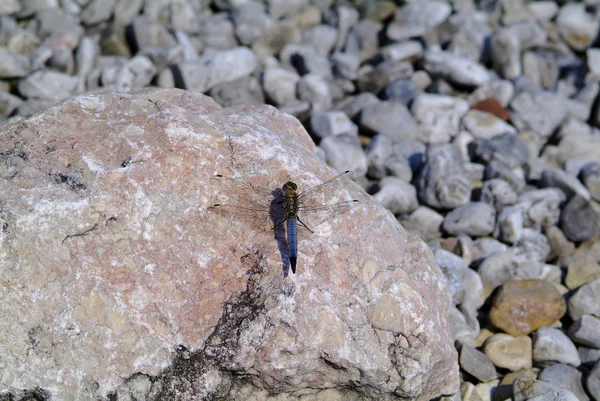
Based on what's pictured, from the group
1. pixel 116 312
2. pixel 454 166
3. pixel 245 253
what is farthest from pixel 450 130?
pixel 116 312

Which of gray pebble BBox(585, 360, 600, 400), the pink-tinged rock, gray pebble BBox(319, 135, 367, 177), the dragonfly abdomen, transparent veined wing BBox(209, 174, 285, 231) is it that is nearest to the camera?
the pink-tinged rock

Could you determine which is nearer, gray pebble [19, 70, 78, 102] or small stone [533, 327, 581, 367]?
small stone [533, 327, 581, 367]

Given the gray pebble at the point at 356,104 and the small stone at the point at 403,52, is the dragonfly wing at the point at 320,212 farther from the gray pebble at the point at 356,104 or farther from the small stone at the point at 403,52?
the small stone at the point at 403,52

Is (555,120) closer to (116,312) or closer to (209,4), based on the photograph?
(209,4)

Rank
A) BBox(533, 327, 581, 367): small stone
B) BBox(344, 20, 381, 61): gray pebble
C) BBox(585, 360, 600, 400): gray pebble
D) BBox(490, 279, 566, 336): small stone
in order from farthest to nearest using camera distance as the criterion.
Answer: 1. BBox(344, 20, 381, 61): gray pebble
2. BBox(490, 279, 566, 336): small stone
3. BBox(533, 327, 581, 367): small stone
4. BBox(585, 360, 600, 400): gray pebble

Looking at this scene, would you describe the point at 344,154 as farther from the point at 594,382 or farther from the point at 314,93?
the point at 594,382

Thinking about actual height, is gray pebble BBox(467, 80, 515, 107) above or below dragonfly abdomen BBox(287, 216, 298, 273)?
below

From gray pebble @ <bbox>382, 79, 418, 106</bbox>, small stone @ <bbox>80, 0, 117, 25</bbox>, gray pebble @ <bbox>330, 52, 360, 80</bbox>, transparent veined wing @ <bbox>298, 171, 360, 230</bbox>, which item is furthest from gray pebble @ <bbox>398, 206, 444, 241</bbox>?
small stone @ <bbox>80, 0, 117, 25</bbox>

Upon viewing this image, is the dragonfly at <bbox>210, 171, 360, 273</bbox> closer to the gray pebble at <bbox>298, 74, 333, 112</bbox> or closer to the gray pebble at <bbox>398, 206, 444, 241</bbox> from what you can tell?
the gray pebble at <bbox>398, 206, 444, 241</bbox>
